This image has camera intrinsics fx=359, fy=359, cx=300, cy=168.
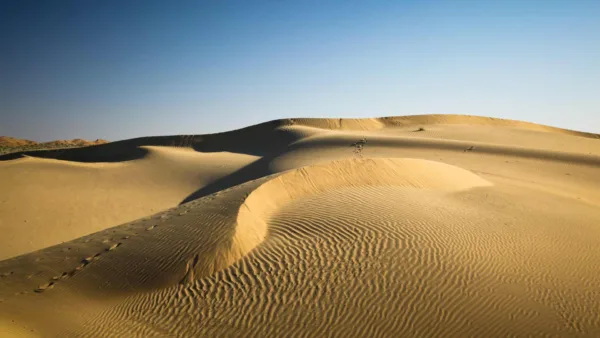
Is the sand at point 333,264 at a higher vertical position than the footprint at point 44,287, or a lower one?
higher

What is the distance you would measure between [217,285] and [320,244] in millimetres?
1883

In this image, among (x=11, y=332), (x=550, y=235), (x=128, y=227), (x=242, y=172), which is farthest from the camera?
(x=242, y=172)

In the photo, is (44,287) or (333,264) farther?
(44,287)

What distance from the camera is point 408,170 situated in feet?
37.2

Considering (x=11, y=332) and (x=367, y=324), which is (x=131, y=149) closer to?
(x=11, y=332)

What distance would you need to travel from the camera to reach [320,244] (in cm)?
640

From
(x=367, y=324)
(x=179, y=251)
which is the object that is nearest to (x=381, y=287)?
A: (x=367, y=324)

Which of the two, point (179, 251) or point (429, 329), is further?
point (179, 251)

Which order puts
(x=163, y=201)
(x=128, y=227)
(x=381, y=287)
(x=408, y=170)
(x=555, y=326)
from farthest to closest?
(x=163, y=201) → (x=408, y=170) → (x=128, y=227) → (x=381, y=287) → (x=555, y=326)

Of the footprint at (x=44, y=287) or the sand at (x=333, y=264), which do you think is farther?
the footprint at (x=44, y=287)

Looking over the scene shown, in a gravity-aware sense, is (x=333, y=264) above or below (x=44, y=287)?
above

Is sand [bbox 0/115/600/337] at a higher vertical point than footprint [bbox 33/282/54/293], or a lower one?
higher

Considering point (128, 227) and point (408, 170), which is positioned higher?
point (408, 170)

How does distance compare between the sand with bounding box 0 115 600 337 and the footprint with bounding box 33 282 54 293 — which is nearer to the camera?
the sand with bounding box 0 115 600 337
